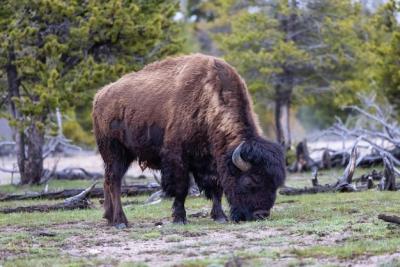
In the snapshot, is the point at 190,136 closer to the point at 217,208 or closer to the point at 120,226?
the point at 217,208

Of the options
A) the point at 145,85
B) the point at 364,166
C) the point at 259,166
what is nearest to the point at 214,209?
the point at 259,166

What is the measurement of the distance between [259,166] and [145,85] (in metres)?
2.58

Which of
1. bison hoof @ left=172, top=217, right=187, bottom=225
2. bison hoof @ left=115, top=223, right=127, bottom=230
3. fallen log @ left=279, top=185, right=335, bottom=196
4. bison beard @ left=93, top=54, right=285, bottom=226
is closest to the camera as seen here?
bison beard @ left=93, top=54, right=285, bottom=226

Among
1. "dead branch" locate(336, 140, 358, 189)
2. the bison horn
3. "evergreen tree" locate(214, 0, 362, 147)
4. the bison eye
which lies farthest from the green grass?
"evergreen tree" locate(214, 0, 362, 147)

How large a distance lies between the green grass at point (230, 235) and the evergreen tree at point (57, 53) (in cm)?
593

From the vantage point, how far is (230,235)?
10562 millimetres

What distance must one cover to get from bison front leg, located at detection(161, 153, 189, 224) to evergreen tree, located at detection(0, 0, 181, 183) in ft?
26.7

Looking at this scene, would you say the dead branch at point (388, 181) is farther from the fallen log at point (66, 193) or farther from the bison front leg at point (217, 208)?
the bison front leg at point (217, 208)

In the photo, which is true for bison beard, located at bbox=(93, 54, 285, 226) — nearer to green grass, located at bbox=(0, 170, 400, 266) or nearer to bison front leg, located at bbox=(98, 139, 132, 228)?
bison front leg, located at bbox=(98, 139, 132, 228)

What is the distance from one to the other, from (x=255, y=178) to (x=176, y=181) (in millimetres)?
1361

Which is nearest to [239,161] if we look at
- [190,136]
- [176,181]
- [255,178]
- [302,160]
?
[255,178]

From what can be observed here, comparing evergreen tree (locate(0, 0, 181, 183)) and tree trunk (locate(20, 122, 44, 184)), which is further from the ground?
evergreen tree (locate(0, 0, 181, 183))

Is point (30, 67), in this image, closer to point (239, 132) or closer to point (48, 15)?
point (48, 15)

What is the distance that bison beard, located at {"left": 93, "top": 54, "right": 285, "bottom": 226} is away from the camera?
11.9 meters
